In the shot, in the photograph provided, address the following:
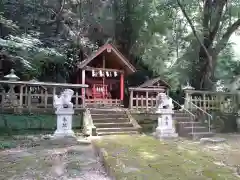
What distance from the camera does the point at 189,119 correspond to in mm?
11797

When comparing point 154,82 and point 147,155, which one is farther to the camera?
point 154,82

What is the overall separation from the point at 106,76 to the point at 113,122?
5.64 m

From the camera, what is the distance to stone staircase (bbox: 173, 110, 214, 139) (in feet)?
34.8

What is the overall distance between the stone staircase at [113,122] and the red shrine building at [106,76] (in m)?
3.55

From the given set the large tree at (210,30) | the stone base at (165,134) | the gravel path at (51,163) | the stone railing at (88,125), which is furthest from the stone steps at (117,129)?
the large tree at (210,30)

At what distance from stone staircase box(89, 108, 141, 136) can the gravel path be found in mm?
1940

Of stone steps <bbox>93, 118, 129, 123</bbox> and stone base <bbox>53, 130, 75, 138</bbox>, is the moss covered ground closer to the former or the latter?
stone base <bbox>53, 130, 75, 138</bbox>

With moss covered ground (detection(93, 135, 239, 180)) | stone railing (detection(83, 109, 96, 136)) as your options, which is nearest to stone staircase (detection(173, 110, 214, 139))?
stone railing (detection(83, 109, 96, 136))

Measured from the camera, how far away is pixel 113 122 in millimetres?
10773

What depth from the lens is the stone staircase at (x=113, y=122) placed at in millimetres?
9977

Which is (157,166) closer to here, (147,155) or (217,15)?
(147,155)

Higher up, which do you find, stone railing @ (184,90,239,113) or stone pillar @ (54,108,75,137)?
stone railing @ (184,90,239,113)

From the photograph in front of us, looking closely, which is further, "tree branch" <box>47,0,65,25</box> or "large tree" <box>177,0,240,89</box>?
"tree branch" <box>47,0,65,25</box>

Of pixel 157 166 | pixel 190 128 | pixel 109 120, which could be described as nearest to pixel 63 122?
pixel 109 120
